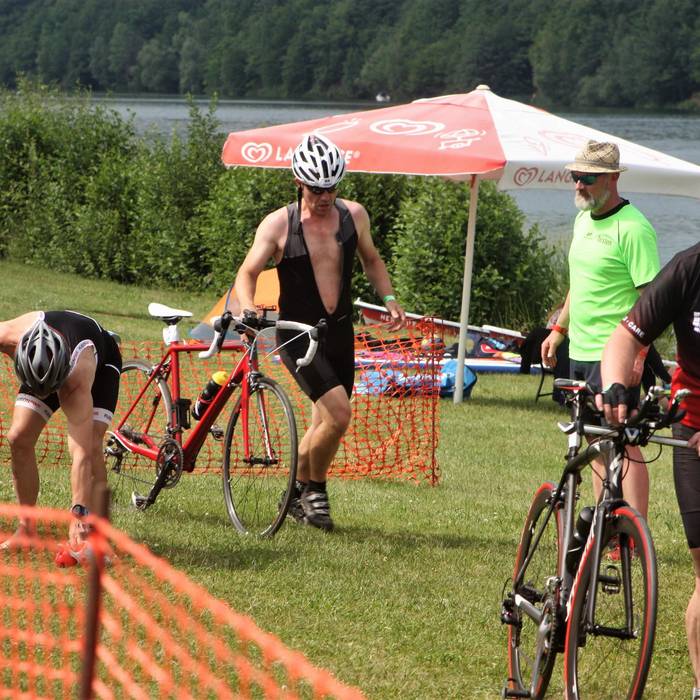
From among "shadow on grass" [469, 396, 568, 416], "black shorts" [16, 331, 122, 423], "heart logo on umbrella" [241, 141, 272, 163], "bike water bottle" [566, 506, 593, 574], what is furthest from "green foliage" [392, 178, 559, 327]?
"bike water bottle" [566, 506, 593, 574]

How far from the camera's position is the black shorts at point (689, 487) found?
13.9 feet

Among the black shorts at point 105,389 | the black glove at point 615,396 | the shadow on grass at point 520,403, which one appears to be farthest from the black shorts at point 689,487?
the shadow on grass at point 520,403

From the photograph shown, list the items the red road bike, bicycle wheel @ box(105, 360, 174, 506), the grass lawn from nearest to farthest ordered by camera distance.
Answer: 1. the grass lawn
2. the red road bike
3. bicycle wheel @ box(105, 360, 174, 506)

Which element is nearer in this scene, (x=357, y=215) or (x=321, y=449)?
(x=321, y=449)

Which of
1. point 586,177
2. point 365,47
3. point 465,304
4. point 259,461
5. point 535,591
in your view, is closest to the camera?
point 535,591

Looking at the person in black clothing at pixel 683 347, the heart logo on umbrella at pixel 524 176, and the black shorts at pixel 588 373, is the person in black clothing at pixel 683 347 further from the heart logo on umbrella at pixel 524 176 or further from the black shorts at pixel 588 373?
the heart logo on umbrella at pixel 524 176

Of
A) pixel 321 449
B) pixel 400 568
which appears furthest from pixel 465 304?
pixel 400 568

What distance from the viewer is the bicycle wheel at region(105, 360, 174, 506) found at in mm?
7102

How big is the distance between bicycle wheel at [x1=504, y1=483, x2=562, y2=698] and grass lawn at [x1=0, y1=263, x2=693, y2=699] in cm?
23

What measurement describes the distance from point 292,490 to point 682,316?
258 cm

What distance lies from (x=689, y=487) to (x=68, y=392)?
8.86ft

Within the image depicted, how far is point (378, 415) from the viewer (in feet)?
30.7

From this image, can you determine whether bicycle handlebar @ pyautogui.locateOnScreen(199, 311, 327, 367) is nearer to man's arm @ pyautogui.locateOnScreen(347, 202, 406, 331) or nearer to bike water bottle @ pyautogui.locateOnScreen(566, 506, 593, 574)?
man's arm @ pyautogui.locateOnScreen(347, 202, 406, 331)

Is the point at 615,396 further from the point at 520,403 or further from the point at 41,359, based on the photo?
the point at 520,403
